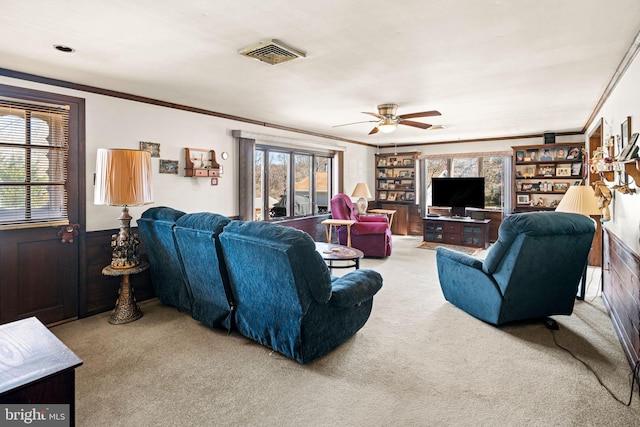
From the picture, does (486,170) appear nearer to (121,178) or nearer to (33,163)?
(121,178)

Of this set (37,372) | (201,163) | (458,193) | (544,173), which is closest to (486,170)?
(458,193)

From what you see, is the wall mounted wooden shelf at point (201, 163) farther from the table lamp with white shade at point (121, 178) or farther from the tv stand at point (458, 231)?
the tv stand at point (458, 231)

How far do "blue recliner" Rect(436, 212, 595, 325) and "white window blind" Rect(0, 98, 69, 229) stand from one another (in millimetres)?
3850

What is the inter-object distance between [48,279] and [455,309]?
12.9ft

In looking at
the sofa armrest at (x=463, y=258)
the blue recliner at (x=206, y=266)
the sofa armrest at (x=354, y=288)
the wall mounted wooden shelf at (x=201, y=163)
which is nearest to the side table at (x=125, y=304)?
the blue recliner at (x=206, y=266)

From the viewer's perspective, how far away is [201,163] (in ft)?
15.2

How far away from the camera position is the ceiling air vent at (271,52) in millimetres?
2498

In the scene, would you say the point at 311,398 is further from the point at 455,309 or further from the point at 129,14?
the point at 129,14

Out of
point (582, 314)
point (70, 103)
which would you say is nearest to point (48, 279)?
point (70, 103)

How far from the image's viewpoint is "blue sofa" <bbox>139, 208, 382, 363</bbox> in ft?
7.75

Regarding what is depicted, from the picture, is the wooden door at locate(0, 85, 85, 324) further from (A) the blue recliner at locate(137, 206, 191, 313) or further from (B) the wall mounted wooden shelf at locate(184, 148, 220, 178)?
(B) the wall mounted wooden shelf at locate(184, 148, 220, 178)

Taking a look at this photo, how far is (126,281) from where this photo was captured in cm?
343

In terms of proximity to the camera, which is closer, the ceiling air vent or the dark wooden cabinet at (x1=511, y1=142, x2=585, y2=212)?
the ceiling air vent

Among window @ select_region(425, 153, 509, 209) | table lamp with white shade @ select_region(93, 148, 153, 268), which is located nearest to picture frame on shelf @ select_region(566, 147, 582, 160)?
window @ select_region(425, 153, 509, 209)
